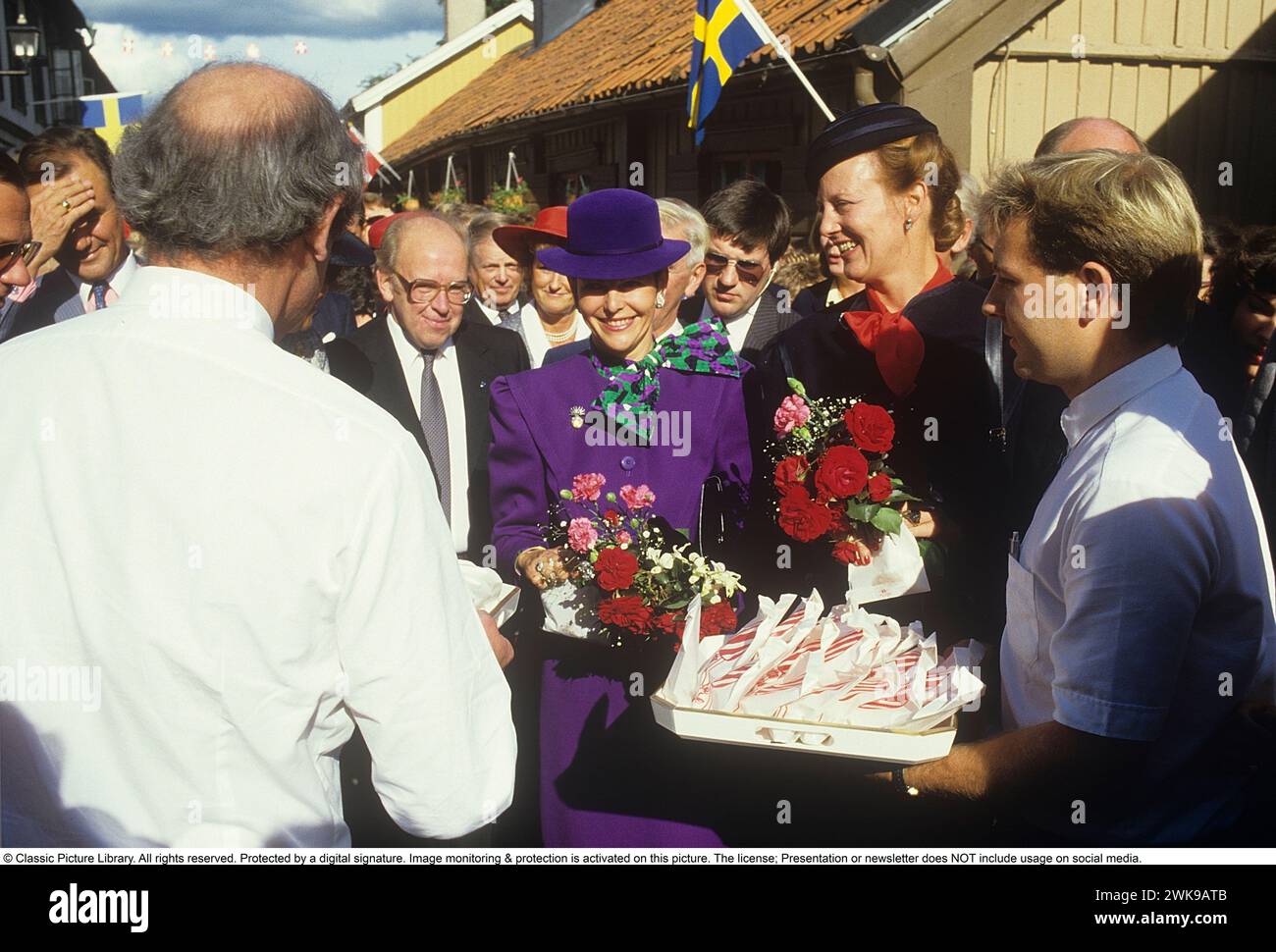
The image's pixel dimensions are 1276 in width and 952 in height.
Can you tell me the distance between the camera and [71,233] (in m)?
3.82

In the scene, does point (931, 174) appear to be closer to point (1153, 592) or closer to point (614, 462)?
point (614, 462)

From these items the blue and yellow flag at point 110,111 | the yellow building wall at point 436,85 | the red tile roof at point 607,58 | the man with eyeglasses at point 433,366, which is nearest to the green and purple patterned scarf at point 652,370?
the man with eyeglasses at point 433,366

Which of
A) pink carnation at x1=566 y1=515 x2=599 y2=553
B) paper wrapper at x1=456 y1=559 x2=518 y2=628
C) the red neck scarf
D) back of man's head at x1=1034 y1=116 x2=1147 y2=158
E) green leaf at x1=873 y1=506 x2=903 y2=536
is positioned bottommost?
paper wrapper at x1=456 y1=559 x2=518 y2=628

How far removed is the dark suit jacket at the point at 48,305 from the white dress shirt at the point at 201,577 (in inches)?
96.3

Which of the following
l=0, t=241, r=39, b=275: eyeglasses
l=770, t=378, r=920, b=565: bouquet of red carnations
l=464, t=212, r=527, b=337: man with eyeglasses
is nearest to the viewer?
l=770, t=378, r=920, b=565: bouquet of red carnations

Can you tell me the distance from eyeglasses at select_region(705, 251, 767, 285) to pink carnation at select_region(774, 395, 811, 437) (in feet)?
7.45

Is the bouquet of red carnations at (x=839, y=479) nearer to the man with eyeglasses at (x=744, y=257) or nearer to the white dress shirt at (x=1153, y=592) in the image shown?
the white dress shirt at (x=1153, y=592)

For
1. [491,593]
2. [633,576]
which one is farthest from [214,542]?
[633,576]

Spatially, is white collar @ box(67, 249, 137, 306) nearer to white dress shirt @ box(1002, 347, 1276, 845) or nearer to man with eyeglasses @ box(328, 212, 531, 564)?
man with eyeglasses @ box(328, 212, 531, 564)

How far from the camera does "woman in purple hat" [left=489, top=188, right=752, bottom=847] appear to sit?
290 centimetres

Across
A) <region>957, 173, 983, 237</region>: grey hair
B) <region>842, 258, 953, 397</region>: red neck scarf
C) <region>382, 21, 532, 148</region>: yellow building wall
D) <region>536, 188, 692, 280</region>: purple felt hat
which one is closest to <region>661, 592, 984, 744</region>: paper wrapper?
<region>842, 258, 953, 397</region>: red neck scarf

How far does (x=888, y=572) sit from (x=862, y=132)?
1145 mm
